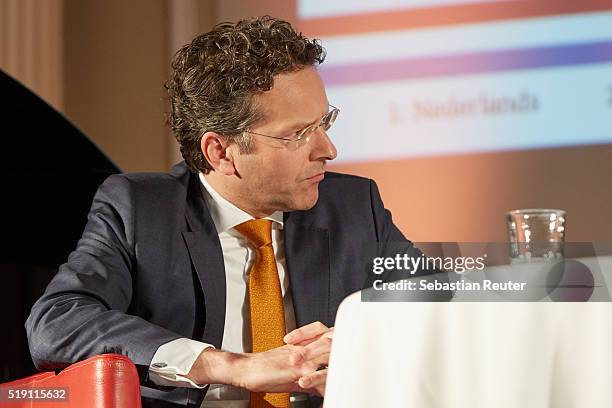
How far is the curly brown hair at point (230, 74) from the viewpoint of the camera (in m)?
2.02

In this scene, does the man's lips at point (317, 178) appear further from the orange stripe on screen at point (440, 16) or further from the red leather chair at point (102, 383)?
the orange stripe on screen at point (440, 16)

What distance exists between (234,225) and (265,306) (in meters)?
0.20

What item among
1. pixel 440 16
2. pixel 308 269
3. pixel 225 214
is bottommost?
pixel 308 269

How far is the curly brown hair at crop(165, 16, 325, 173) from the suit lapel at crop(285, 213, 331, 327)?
202mm

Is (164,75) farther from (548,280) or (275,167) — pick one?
(548,280)

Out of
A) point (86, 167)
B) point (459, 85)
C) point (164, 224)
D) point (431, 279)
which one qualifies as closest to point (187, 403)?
point (164, 224)

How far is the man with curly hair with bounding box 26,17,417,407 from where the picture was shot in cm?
191

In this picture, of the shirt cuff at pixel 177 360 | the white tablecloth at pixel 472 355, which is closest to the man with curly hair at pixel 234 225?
the shirt cuff at pixel 177 360

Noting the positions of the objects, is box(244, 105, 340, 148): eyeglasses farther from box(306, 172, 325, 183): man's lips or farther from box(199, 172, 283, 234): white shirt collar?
box(199, 172, 283, 234): white shirt collar

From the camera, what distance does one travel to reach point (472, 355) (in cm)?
125

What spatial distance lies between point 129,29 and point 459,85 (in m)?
1.42

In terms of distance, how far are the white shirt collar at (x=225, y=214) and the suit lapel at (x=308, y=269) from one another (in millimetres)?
31

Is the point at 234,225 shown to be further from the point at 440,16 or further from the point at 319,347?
the point at 440,16

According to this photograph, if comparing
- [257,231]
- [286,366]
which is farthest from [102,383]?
[257,231]
